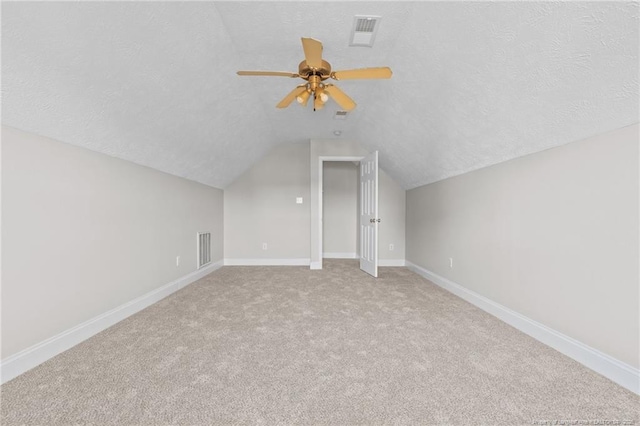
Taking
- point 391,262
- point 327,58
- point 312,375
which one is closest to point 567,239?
point 312,375

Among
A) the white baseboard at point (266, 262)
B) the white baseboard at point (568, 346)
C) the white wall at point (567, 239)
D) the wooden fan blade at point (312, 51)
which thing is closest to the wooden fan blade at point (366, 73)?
the wooden fan blade at point (312, 51)

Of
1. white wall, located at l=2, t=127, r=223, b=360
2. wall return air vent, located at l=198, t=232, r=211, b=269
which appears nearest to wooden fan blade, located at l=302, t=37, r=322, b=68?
white wall, located at l=2, t=127, r=223, b=360

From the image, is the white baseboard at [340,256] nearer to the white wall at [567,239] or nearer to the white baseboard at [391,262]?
the white baseboard at [391,262]

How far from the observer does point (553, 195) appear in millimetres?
1991

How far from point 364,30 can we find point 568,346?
273 centimetres

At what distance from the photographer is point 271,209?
5344 millimetres

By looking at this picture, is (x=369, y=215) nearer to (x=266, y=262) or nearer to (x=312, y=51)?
(x=266, y=262)

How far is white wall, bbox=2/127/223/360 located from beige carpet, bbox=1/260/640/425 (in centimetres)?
28

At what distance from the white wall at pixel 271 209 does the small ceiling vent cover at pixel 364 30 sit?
311cm

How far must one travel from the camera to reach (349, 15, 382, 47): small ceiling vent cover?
2098mm

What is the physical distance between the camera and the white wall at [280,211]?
5277 millimetres

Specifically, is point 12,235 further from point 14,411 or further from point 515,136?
point 515,136

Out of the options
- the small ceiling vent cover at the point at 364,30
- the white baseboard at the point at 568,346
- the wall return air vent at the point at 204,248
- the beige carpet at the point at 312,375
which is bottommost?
the beige carpet at the point at 312,375

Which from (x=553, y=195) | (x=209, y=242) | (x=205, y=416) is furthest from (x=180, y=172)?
(x=553, y=195)
